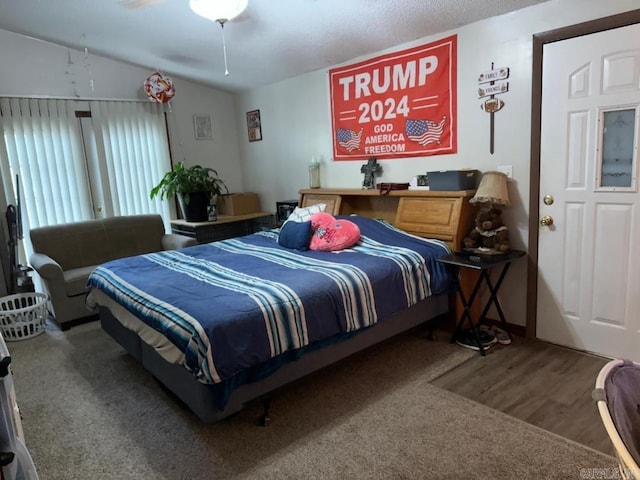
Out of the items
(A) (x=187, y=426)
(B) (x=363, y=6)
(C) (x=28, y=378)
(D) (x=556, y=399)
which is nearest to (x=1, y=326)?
(C) (x=28, y=378)

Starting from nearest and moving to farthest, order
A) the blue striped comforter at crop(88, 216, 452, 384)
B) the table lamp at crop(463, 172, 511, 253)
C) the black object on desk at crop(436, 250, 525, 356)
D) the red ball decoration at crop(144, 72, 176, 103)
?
the blue striped comforter at crop(88, 216, 452, 384) → the black object on desk at crop(436, 250, 525, 356) → the table lamp at crop(463, 172, 511, 253) → the red ball decoration at crop(144, 72, 176, 103)

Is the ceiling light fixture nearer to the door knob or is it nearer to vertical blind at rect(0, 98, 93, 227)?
the door knob

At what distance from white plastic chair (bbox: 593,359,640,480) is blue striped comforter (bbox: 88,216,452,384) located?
4.70 ft

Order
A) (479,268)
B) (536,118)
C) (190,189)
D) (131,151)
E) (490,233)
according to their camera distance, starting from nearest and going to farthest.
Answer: (479,268)
(536,118)
(490,233)
(190,189)
(131,151)

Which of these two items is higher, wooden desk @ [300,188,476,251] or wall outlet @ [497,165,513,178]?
wall outlet @ [497,165,513,178]

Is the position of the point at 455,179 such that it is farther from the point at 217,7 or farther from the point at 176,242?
the point at 176,242

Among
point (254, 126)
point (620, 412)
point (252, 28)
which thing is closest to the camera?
point (620, 412)

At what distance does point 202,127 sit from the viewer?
5.31 metres

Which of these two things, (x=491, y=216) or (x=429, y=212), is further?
(x=429, y=212)

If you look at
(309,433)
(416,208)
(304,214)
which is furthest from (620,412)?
(304,214)

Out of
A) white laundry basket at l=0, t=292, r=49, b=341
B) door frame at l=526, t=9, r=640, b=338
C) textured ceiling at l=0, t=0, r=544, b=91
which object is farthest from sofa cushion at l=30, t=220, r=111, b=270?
door frame at l=526, t=9, r=640, b=338

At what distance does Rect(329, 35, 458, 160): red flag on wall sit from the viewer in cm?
333

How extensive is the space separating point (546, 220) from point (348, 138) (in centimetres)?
192

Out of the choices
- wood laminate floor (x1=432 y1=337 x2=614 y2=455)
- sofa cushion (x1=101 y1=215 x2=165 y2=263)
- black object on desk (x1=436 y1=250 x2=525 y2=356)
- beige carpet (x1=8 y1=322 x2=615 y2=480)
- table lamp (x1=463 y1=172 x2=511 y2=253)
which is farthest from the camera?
sofa cushion (x1=101 y1=215 x2=165 y2=263)
